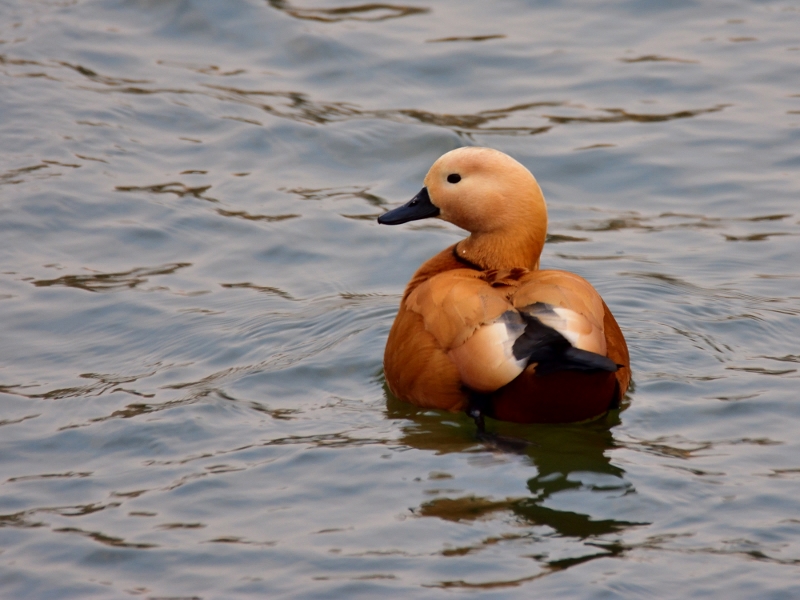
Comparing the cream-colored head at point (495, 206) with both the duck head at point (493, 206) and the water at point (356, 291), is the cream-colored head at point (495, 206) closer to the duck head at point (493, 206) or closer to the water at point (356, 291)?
the duck head at point (493, 206)

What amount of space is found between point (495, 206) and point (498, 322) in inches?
43.0

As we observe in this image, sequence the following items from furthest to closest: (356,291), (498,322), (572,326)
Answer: (356,291)
(498,322)
(572,326)

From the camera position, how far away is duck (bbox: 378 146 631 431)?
Result: 16.2ft

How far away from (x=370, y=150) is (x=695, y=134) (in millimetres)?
2662

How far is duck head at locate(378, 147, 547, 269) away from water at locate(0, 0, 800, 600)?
37.3 inches

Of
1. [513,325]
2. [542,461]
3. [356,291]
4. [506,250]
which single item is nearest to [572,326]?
[513,325]

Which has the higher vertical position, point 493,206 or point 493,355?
point 493,206

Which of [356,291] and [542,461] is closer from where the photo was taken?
[542,461]

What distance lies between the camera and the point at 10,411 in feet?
19.3

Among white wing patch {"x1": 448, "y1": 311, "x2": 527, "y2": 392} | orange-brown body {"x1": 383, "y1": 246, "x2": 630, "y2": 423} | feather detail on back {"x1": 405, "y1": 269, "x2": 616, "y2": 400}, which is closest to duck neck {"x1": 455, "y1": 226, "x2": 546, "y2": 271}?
orange-brown body {"x1": 383, "y1": 246, "x2": 630, "y2": 423}

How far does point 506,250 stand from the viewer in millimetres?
6016

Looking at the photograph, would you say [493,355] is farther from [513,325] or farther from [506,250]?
[506,250]

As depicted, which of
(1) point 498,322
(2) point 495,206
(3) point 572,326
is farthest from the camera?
(2) point 495,206

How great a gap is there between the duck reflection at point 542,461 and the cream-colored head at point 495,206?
0.97 metres
